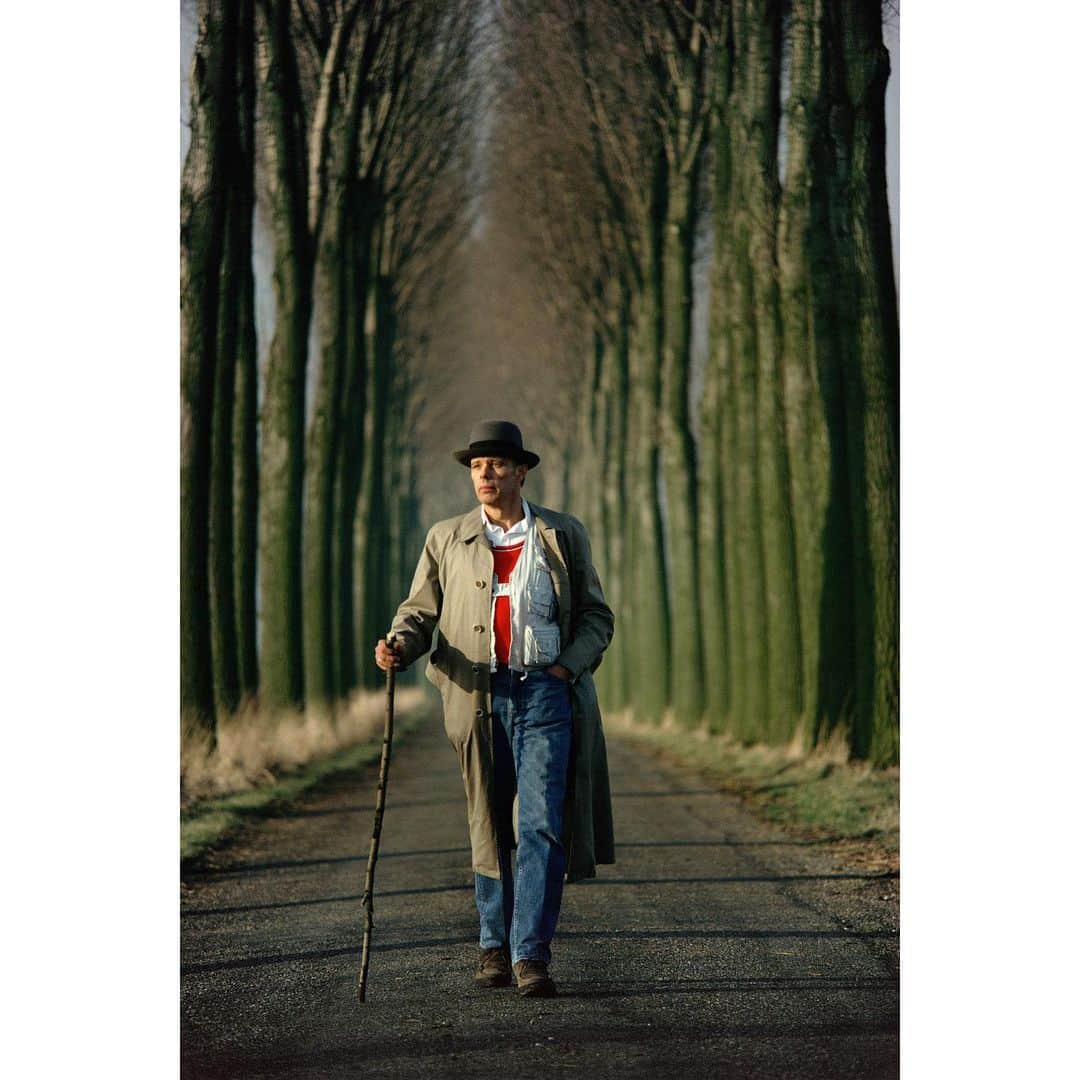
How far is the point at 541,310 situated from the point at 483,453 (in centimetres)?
2079

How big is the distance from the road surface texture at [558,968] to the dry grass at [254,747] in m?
0.42

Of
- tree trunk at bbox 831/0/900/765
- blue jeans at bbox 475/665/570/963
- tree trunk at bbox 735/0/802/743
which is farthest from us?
tree trunk at bbox 735/0/802/743

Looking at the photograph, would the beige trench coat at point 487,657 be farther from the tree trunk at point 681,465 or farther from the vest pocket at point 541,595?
the tree trunk at point 681,465

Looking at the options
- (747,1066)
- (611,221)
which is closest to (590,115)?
(611,221)

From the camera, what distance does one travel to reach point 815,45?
449 inches

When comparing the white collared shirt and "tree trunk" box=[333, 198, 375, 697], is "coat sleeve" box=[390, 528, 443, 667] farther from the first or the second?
"tree trunk" box=[333, 198, 375, 697]

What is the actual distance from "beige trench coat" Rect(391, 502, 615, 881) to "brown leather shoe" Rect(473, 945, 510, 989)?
313 mm

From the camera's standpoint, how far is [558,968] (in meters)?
7.21

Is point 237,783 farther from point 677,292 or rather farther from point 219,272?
point 677,292

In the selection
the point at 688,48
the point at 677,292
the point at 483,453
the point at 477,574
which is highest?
the point at 688,48

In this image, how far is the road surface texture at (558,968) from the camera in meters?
6.12

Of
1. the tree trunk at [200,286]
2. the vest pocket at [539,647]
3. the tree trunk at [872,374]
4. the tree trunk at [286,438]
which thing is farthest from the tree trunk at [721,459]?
the vest pocket at [539,647]

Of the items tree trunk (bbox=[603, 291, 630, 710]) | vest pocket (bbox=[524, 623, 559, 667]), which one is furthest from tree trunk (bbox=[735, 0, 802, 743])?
tree trunk (bbox=[603, 291, 630, 710])

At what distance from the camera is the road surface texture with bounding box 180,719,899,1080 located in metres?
6.12
